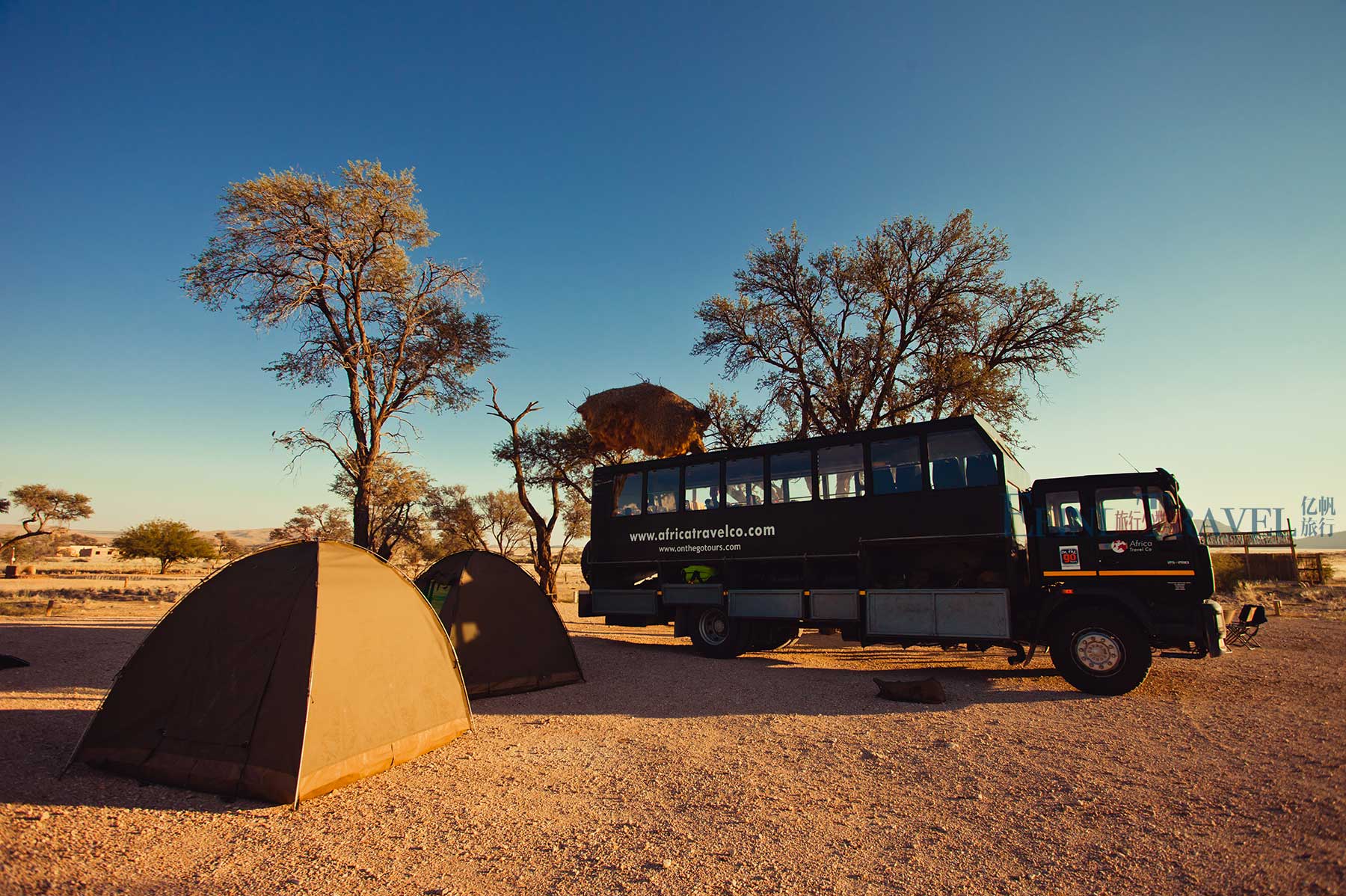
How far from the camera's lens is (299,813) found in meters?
5.09

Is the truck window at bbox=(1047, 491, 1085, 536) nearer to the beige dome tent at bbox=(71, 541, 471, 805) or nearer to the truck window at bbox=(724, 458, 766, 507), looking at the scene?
the truck window at bbox=(724, 458, 766, 507)

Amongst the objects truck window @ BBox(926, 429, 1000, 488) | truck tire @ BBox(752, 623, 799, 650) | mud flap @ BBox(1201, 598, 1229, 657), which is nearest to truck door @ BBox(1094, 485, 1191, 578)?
mud flap @ BBox(1201, 598, 1229, 657)

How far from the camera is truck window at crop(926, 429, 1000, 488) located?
36.1 ft

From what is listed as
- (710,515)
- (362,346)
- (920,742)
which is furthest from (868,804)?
(362,346)

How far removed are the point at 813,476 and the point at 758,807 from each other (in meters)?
8.37

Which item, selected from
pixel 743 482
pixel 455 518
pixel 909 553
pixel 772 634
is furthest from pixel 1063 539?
pixel 455 518

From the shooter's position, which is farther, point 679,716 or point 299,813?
point 679,716

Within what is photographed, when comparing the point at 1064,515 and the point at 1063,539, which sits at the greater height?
the point at 1064,515

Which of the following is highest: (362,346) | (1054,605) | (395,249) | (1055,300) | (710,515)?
(395,249)

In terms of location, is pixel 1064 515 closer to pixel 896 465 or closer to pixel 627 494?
pixel 896 465

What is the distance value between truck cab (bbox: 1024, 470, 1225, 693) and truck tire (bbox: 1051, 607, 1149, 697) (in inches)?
0.4

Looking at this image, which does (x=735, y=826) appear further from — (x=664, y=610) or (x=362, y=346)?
(x=362, y=346)

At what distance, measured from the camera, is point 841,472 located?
41.5 feet

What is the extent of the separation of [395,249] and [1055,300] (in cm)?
2006
